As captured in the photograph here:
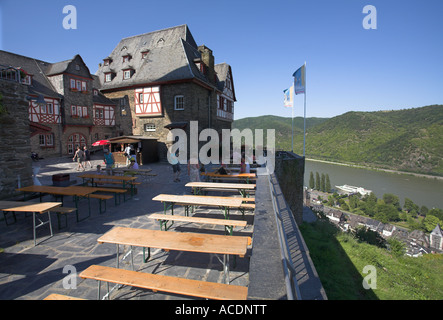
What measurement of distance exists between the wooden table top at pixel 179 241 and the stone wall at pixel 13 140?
240 inches

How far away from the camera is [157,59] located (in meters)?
21.4

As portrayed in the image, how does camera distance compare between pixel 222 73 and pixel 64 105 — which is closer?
pixel 64 105

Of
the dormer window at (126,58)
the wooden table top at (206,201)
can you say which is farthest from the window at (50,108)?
the wooden table top at (206,201)

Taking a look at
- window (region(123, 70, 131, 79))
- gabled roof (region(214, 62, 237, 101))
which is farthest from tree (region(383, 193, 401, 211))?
window (region(123, 70, 131, 79))

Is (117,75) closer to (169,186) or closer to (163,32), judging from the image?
(163,32)

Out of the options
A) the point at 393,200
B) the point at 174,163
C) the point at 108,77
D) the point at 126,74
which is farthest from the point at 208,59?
the point at 393,200

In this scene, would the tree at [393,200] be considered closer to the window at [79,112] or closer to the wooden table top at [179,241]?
the window at [79,112]

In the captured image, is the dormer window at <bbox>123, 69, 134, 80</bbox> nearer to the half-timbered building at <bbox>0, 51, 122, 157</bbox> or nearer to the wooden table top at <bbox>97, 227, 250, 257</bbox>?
the half-timbered building at <bbox>0, 51, 122, 157</bbox>

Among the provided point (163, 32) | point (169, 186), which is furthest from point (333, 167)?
point (169, 186)

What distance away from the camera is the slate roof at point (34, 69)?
19.7m

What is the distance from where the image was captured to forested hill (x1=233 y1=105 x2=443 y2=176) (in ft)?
330

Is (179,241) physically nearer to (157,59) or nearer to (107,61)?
(157,59)

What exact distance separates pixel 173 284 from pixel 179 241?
2.49 ft

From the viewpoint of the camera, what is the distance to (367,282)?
1213 cm
